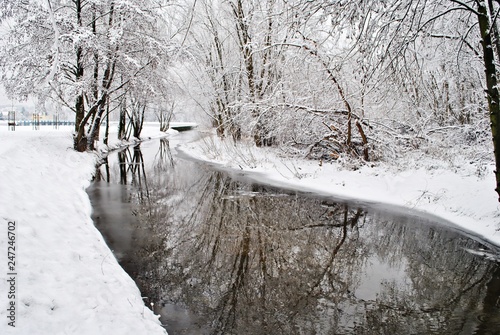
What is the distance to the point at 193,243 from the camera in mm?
7293

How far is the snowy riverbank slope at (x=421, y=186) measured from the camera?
877 centimetres

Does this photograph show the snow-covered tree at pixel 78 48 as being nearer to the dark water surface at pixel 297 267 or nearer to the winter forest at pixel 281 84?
the winter forest at pixel 281 84

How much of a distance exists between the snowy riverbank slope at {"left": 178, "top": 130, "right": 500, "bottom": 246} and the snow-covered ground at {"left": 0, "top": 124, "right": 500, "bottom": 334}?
3 centimetres

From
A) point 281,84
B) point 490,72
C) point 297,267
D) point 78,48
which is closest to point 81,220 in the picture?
point 297,267

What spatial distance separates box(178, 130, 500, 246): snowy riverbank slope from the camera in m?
8.77

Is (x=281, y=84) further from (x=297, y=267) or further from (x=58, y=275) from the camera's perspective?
(x=58, y=275)

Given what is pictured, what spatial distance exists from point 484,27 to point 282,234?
5.95 metres

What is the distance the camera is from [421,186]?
11234 mm

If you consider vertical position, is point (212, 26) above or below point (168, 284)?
above

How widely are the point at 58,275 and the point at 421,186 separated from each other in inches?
416

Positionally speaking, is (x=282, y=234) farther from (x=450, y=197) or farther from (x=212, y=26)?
(x=212, y=26)

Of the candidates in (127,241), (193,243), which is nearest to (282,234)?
(193,243)

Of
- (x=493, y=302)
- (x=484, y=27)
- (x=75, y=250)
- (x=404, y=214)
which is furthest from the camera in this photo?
(x=404, y=214)

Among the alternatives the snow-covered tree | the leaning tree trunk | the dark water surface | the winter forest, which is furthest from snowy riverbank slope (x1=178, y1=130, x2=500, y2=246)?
the snow-covered tree
